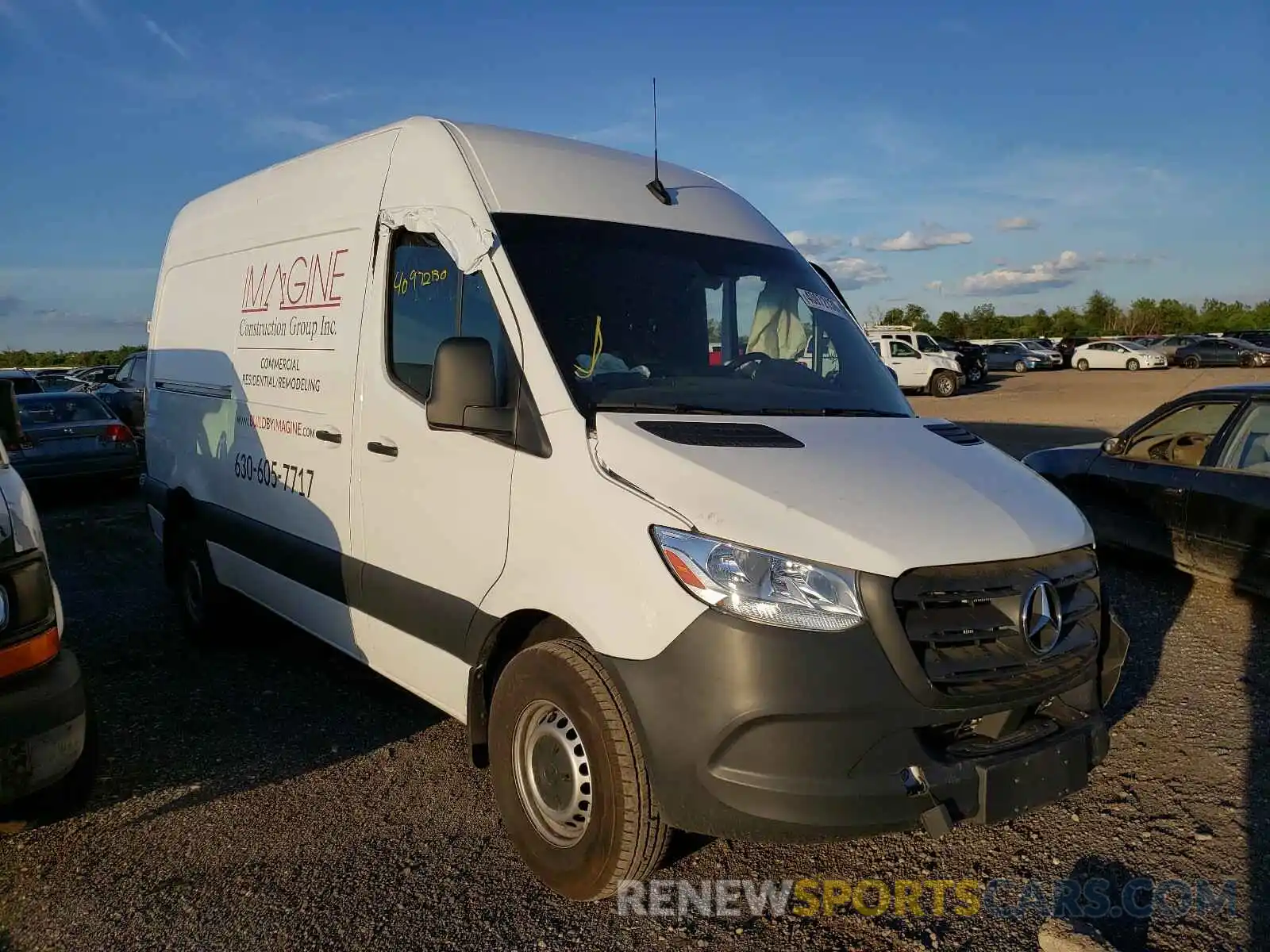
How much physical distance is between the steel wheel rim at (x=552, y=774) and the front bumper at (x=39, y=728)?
1.42 m

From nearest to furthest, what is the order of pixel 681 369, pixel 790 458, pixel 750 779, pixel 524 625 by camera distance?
1. pixel 750 779
2. pixel 790 458
3. pixel 524 625
4. pixel 681 369

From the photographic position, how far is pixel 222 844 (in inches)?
135

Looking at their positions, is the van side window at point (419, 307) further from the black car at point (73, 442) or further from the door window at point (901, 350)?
the door window at point (901, 350)

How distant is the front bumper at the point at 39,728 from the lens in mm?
2824

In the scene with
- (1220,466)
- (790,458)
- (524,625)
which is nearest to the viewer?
(790,458)

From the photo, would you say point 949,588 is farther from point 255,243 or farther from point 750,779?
point 255,243

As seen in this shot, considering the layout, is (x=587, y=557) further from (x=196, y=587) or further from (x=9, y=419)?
(x=196, y=587)

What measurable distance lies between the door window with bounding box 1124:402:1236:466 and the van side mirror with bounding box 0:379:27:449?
22.6 ft

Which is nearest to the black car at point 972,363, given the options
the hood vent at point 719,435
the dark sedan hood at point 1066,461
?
the dark sedan hood at point 1066,461

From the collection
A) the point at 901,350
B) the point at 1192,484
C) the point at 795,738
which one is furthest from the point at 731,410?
the point at 901,350

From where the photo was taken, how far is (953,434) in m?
3.69

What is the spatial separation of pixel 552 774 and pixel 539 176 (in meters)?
2.26

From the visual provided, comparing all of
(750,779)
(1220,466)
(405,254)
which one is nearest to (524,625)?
(750,779)

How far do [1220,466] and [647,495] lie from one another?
506 centimetres
